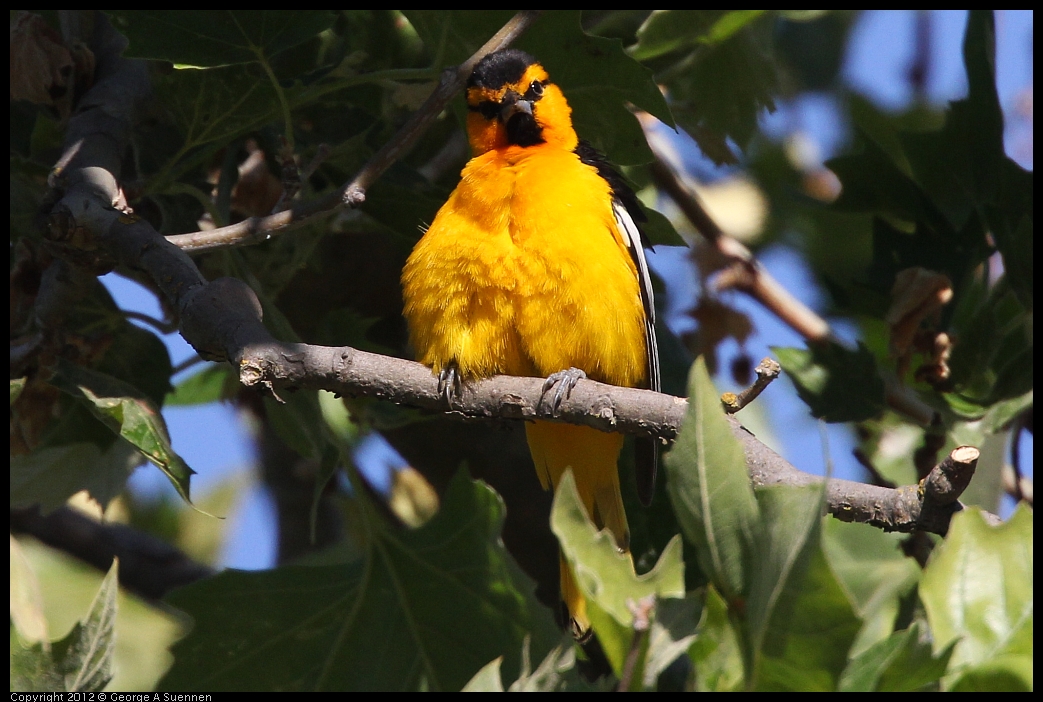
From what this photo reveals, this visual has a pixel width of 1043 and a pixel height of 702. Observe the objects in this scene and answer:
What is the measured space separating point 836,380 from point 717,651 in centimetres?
189

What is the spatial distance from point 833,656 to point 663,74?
278 centimetres

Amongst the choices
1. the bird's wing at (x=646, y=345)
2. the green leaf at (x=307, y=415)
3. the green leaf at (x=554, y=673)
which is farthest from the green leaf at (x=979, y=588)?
the green leaf at (x=307, y=415)

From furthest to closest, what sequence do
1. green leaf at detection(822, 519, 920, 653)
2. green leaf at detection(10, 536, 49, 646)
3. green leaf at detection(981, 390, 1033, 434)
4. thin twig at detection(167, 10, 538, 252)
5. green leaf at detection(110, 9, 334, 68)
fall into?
green leaf at detection(822, 519, 920, 653) → green leaf at detection(981, 390, 1033, 434) → green leaf at detection(10, 536, 49, 646) → green leaf at detection(110, 9, 334, 68) → thin twig at detection(167, 10, 538, 252)

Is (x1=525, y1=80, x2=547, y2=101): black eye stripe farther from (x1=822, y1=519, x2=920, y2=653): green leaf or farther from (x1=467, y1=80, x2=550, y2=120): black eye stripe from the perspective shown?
(x1=822, y1=519, x2=920, y2=653): green leaf

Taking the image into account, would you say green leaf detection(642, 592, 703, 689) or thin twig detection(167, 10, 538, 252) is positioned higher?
thin twig detection(167, 10, 538, 252)

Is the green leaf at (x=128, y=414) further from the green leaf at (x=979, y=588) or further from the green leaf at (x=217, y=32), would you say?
the green leaf at (x=979, y=588)

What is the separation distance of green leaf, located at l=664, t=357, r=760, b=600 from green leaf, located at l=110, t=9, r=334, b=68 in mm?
1856

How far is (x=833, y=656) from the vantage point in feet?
5.39

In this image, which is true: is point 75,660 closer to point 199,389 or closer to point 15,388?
point 15,388

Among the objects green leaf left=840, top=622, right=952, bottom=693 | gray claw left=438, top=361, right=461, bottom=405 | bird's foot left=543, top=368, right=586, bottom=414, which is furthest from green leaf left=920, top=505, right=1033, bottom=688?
gray claw left=438, top=361, right=461, bottom=405

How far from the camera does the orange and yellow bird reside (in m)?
3.06
